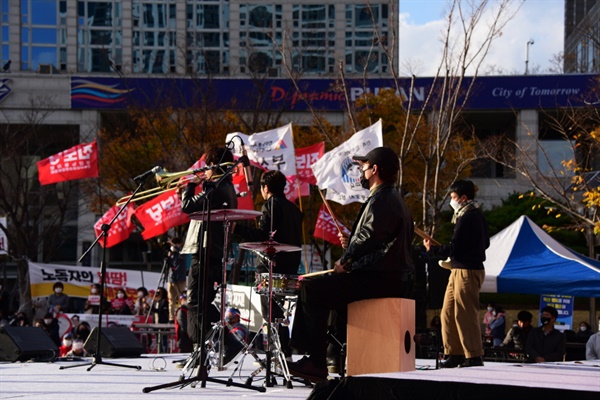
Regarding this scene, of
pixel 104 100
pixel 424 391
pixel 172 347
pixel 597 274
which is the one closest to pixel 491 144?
pixel 597 274

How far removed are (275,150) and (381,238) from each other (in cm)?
1159

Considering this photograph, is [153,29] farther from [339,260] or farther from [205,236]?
[339,260]

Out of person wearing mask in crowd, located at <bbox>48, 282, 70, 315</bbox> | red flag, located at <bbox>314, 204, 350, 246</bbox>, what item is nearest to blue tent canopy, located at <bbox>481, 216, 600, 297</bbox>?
red flag, located at <bbox>314, 204, 350, 246</bbox>

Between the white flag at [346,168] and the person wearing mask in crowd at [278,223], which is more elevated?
the white flag at [346,168]

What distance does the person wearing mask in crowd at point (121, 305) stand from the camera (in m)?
23.0

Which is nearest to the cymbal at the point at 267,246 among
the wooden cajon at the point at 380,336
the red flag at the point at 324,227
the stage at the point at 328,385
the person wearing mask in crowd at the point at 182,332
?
the wooden cajon at the point at 380,336

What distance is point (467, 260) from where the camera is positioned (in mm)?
10250

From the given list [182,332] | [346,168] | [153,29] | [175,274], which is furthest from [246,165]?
[153,29]

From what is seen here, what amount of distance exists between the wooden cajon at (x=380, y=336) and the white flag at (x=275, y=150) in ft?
36.1

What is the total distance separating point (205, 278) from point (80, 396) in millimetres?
Result: 1338

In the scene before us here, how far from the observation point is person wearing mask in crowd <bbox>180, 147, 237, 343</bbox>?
8.77m

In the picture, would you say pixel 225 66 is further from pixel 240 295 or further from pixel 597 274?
pixel 240 295

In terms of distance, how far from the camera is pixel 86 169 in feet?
68.5

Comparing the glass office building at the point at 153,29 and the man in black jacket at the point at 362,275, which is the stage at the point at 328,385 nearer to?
the man in black jacket at the point at 362,275
